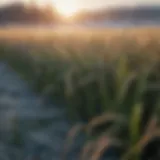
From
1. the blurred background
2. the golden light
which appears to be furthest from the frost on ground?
the golden light

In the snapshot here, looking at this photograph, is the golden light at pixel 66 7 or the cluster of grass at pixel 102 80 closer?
the cluster of grass at pixel 102 80

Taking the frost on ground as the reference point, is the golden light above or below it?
above

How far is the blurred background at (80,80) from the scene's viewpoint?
0.52m

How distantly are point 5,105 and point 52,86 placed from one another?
0.09 meters

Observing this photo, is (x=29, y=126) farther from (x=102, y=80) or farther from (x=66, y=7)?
(x=66, y=7)

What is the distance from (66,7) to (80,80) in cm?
21

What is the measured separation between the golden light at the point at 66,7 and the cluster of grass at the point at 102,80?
0.04 metres

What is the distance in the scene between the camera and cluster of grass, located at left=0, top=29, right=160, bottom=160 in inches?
19.4

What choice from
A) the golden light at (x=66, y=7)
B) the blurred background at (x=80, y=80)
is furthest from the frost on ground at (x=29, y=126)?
the golden light at (x=66, y=7)

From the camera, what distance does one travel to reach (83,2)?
757 millimetres

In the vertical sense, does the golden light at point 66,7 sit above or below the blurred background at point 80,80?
above

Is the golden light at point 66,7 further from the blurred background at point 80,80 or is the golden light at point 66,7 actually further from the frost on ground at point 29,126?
the frost on ground at point 29,126

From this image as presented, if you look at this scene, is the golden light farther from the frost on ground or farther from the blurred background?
the frost on ground

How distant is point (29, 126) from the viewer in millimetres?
634
